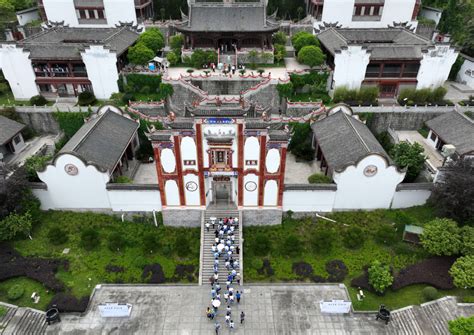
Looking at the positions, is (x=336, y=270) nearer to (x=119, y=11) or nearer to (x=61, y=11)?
(x=119, y=11)

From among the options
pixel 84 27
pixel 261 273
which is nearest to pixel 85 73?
pixel 84 27

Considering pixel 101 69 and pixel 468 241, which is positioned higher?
pixel 101 69

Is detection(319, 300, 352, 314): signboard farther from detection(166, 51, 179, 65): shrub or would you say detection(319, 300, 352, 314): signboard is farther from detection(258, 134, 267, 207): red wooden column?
detection(166, 51, 179, 65): shrub

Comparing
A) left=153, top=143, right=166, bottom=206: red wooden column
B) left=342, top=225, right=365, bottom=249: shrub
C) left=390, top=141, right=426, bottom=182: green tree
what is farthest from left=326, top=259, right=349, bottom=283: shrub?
left=153, top=143, right=166, bottom=206: red wooden column

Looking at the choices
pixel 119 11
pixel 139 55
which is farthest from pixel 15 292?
pixel 119 11

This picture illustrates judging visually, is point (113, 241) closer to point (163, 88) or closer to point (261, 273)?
point (261, 273)

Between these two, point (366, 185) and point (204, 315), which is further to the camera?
point (366, 185)
